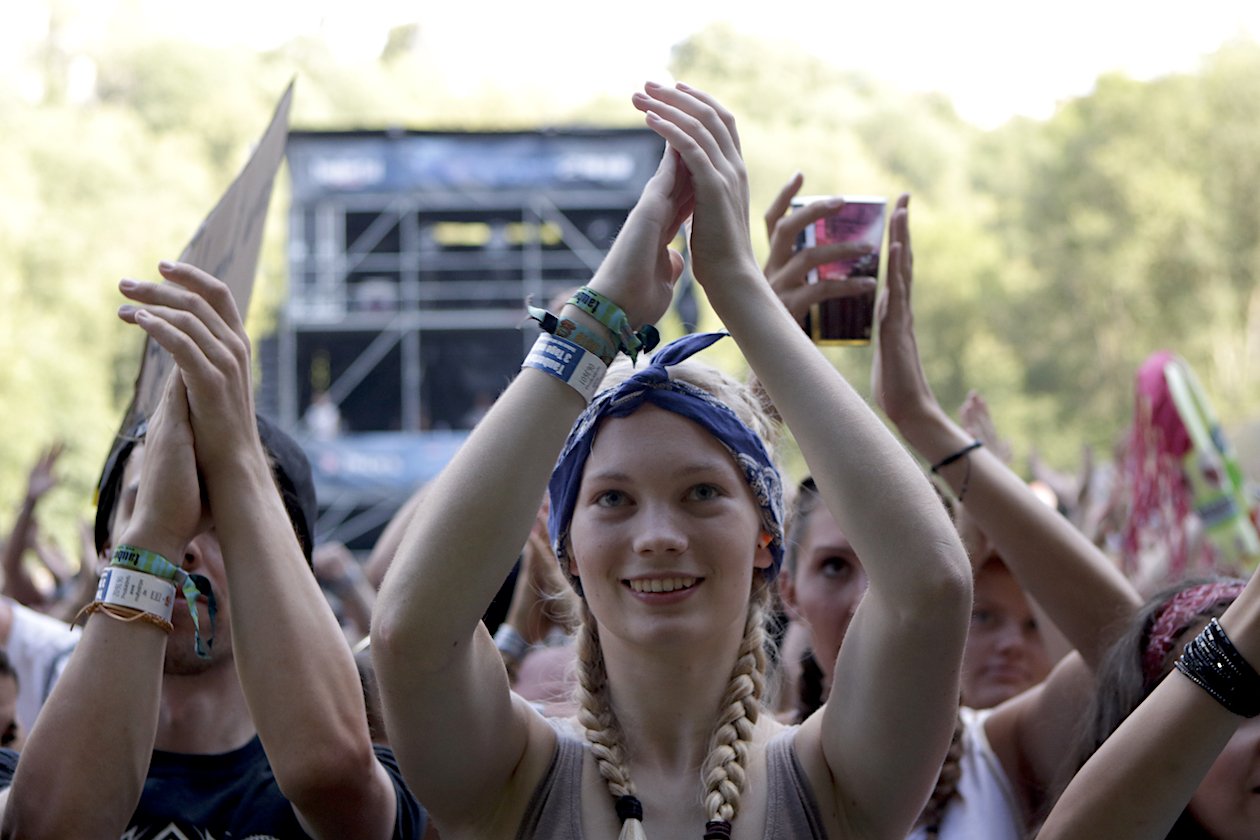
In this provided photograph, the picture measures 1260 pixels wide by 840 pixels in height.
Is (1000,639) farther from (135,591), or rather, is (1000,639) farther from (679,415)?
(135,591)

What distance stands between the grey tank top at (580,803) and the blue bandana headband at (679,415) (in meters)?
0.32

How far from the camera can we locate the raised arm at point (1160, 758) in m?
1.88

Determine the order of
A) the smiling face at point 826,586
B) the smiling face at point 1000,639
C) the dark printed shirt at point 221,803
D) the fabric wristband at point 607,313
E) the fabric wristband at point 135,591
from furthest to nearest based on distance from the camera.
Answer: the smiling face at point 1000,639 → the smiling face at point 826,586 → the dark printed shirt at point 221,803 → the fabric wristband at point 135,591 → the fabric wristband at point 607,313

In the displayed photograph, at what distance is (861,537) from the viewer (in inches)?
72.7

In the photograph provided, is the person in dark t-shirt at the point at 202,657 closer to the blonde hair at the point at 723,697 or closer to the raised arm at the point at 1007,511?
the blonde hair at the point at 723,697

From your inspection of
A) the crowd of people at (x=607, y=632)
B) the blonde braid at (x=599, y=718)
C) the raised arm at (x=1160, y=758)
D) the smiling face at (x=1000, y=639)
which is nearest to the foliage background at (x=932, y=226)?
the smiling face at (x=1000, y=639)

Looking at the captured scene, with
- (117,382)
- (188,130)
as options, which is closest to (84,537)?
(117,382)

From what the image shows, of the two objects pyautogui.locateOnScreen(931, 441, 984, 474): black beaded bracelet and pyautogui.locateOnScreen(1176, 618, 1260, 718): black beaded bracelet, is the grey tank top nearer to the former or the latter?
pyautogui.locateOnScreen(1176, 618, 1260, 718): black beaded bracelet

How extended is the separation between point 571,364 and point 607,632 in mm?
422

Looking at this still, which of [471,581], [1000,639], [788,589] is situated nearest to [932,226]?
[1000,639]

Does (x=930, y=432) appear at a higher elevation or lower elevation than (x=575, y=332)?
lower

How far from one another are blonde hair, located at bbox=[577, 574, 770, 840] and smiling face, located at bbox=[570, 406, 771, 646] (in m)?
0.09

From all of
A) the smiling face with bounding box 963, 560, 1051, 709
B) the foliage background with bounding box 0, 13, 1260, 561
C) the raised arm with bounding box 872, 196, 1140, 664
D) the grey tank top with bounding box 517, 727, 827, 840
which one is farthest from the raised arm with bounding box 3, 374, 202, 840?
the foliage background with bounding box 0, 13, 1260, 561

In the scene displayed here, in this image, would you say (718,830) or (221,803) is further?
(221,803)
